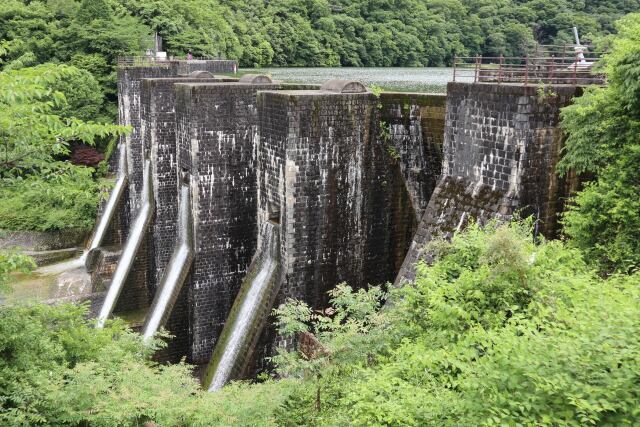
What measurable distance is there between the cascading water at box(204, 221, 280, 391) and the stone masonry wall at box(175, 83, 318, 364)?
82.9 inches

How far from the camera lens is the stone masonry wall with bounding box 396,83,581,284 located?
966 cm

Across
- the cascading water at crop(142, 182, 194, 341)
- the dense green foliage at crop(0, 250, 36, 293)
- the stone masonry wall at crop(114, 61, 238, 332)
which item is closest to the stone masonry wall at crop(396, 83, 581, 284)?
the dense green foliage at crop(0, 250, 36, 293)

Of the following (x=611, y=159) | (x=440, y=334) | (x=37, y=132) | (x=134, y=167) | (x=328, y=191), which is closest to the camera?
(x=440, y=334)

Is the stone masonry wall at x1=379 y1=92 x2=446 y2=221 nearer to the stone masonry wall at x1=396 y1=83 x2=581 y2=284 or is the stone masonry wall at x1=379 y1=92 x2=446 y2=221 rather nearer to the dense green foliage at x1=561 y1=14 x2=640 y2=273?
the stone masonry wall at x1=396 y1=83 x2=581 y2=284

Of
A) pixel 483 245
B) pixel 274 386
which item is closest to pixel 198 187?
pixel 274 386

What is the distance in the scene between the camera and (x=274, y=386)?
32.4ft

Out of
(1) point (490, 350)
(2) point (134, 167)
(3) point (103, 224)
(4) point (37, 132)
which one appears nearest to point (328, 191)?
(4) point (37, 132)

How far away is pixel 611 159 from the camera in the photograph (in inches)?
361

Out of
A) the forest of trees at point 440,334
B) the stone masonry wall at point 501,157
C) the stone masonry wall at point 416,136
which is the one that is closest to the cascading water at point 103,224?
the forest of trees at point 440,334

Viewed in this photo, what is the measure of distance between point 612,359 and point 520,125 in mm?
5071

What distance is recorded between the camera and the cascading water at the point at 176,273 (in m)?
15.6

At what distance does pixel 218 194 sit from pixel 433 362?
9658mm

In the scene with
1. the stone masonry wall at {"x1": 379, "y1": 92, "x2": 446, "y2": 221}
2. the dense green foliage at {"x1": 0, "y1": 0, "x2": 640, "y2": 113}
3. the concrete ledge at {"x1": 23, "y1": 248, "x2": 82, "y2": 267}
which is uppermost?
the dense green foliage at {"x1": 0, "y1": 0, "x2": 640, "y2": 113}

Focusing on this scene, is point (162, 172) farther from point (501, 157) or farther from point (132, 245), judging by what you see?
point (501, 157)
